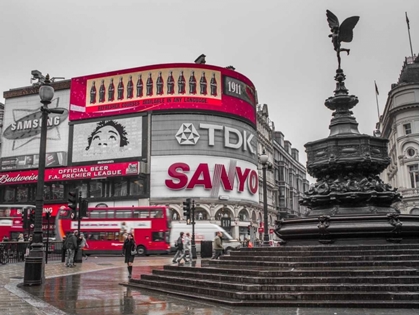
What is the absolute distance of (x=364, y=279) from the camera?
29.7 feet

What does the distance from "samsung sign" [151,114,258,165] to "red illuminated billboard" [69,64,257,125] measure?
4.78 feet

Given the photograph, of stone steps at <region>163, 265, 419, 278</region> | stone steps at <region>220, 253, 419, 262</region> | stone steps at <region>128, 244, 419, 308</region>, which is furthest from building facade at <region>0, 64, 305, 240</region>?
stone steps at <region>163, 265, 419, 278</region>

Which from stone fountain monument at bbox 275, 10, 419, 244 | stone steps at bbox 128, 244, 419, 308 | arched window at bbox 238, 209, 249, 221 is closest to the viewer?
stone steps at bbox 128, 244, 419, 308

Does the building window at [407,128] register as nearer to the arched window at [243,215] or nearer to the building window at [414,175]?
the building window at [414,175]

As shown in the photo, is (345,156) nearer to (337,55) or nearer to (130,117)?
(337,55)

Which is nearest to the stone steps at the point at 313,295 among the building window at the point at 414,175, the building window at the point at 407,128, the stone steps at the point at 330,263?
the stone steps at the point at 330,263

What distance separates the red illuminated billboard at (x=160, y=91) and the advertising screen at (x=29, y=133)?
8.32 ft

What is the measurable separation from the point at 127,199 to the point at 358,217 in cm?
4713

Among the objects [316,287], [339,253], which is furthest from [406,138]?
[316,287]

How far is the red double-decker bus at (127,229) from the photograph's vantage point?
124 feet

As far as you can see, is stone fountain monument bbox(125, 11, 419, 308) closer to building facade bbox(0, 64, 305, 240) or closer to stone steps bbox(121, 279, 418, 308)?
stone steps bbox(121, 279, 418, 308)

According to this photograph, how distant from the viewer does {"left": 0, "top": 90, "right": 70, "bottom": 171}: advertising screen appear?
61.2 m

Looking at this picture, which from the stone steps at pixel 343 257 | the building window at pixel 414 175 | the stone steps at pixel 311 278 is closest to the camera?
the stone steps at pixel 311 278

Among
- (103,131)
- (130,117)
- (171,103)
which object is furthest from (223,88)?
(103,131)
